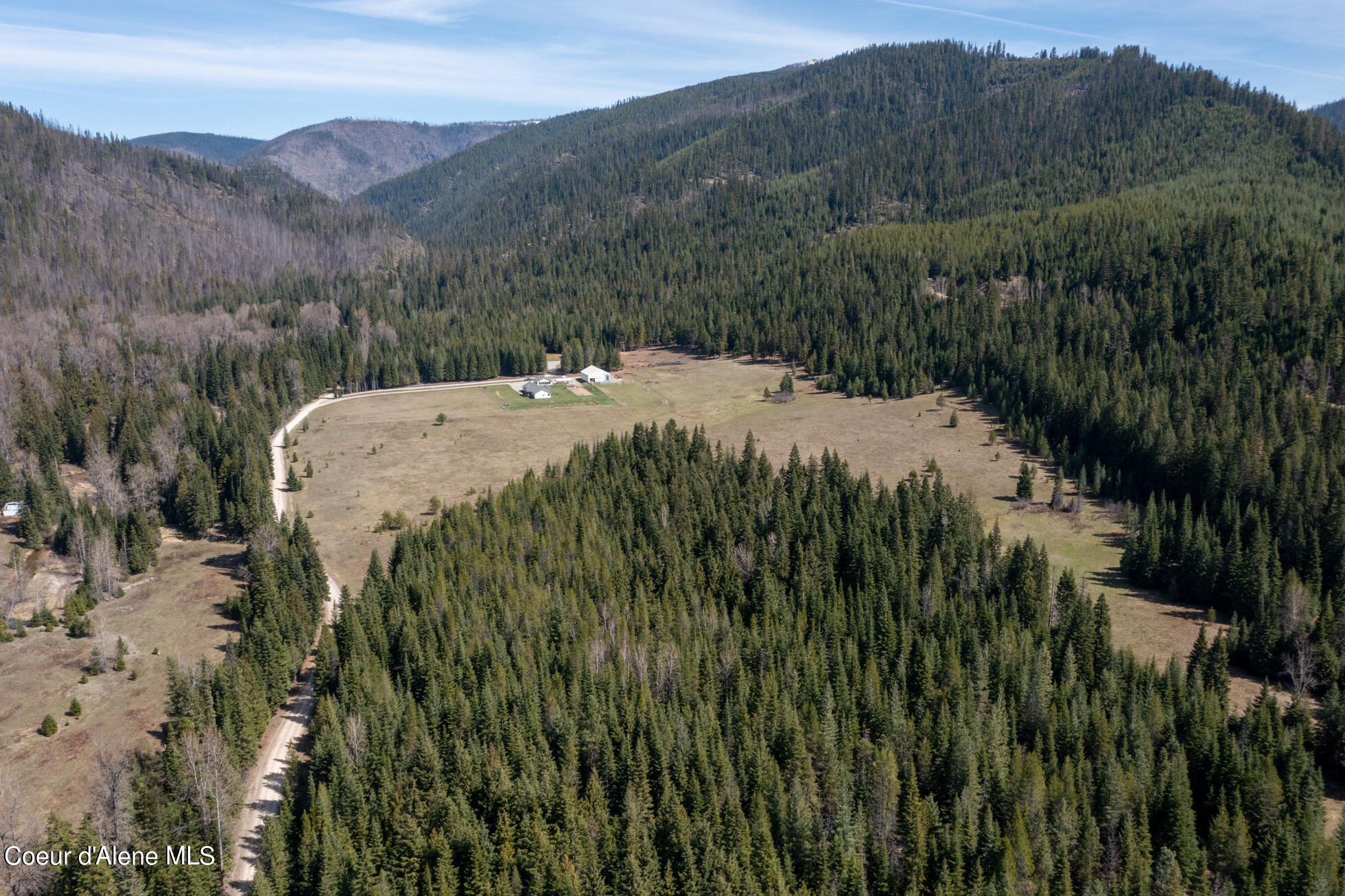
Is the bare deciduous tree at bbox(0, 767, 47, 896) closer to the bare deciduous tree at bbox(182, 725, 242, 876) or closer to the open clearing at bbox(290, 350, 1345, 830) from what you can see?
the bare deciduous tree at bbox(182, 725, 242, 876)

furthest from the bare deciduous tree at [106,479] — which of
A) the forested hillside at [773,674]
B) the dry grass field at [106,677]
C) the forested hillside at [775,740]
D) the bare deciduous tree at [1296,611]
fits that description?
the bare deciduous tree at [1296,611]

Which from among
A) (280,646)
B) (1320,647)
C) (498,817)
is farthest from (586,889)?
(1320,647)

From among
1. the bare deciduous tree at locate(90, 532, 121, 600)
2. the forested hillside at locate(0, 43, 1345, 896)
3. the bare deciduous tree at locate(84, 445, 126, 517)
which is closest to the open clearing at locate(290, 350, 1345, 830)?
the forested hillside at locate(0, 43, 1345, 896)

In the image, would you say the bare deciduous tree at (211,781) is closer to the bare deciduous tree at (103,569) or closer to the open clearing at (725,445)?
the open clearing at (725,445)

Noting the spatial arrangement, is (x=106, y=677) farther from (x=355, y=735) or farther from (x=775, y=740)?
(x=775, y=740)

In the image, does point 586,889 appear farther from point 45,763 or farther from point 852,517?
point 852,517
